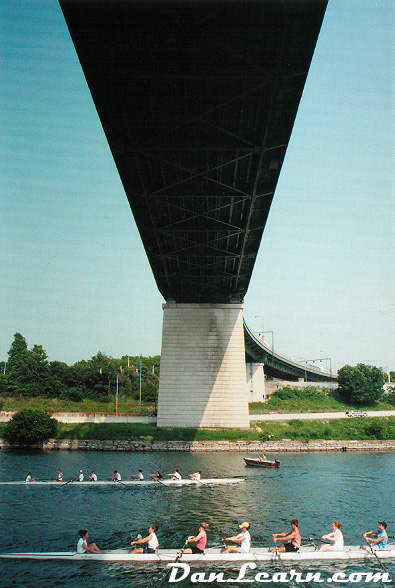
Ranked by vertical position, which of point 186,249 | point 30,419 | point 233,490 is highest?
point 186,249

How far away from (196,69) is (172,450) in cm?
3549

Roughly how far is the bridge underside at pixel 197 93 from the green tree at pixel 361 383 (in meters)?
55.8

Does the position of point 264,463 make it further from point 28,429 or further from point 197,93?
point 197,93

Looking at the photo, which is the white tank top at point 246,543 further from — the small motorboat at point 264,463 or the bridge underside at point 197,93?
the small motorboat at point 264,463

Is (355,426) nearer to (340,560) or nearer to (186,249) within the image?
(186,249)

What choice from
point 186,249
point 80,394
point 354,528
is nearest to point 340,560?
point 354,528

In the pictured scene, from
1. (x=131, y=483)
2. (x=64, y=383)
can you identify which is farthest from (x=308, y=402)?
(x=131, y=483)

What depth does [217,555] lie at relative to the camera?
563 inches

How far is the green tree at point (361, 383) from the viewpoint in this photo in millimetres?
82312

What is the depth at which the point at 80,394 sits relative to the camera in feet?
243

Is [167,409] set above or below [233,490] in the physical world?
above

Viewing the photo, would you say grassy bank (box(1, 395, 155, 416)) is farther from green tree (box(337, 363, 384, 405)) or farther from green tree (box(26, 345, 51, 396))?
green tree (box(337, 363, 384, 405))

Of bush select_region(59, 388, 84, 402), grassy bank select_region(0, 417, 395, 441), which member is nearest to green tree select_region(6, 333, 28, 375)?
bush select_region(59, 388, 84, 402)

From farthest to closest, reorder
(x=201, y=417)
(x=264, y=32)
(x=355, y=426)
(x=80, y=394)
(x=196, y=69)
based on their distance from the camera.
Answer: (x=80, y=394) < (x=355, y=426) < (x=201, y=417) < (x=196, y=69) < (x=264, y=32)
